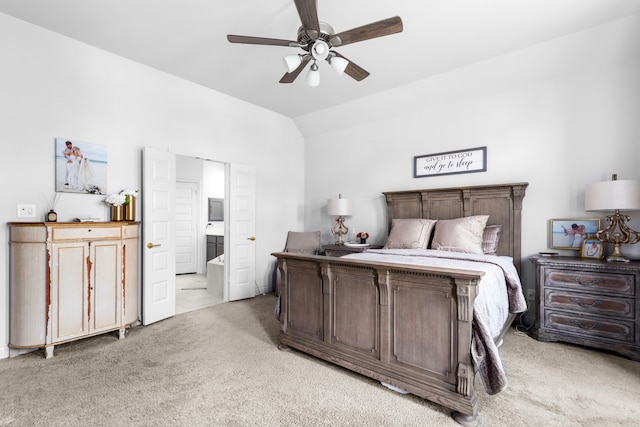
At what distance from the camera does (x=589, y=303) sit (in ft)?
9.05

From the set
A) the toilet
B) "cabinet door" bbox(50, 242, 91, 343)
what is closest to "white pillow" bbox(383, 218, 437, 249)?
the toilet

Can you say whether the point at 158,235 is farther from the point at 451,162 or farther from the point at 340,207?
the point at 451,162

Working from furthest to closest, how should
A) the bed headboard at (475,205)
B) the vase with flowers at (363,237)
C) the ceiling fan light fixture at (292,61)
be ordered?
the vase with flowers at (363,237) → the bed headboard at (475,205) → the ceiling fan light fixture at (292,61)

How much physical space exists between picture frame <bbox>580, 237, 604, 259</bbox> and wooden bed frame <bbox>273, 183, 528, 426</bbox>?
2198mm

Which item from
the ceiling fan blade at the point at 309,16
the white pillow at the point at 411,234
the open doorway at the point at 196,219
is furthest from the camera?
the open doorway at the point at 196,219

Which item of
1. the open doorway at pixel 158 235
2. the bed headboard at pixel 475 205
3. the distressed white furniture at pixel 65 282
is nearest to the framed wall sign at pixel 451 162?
the bed headboard at pixel 475 205

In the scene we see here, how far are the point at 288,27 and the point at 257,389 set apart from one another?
10.4ft

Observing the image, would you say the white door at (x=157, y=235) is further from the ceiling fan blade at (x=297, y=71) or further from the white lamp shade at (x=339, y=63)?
the white lamp shade at (x=339, y=63)

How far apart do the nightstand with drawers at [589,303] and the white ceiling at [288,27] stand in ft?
7.40

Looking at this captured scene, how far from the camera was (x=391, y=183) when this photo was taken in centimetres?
464

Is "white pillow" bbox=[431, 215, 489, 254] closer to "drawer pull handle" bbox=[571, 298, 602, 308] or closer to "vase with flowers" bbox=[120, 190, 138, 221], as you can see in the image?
"drawer pull handle" bbox=[571, 298, 602, 308]

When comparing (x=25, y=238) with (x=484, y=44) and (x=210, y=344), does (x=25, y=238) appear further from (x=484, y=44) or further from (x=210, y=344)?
(x=484, y=44)

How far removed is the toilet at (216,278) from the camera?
15.8 ft

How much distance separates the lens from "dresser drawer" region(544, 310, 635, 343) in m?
2.61
